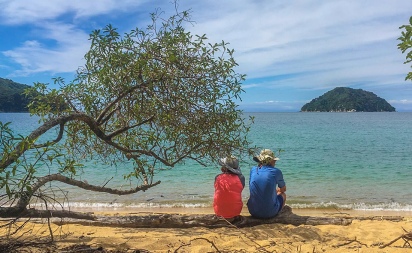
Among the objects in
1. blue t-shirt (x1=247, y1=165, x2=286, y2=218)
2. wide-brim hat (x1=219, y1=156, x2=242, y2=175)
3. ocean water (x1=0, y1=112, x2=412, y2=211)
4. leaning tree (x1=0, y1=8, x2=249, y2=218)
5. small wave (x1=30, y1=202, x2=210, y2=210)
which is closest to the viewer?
leaning tree (x1=0, y1=8, x2=249, y2=218)

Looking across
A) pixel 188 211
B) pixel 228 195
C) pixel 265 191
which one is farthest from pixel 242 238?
pixel 188 211

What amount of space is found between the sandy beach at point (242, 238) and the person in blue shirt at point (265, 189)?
33 cm

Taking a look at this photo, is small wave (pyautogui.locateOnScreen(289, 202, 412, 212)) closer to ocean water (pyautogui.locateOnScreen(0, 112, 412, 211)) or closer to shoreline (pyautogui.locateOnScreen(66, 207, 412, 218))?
ocean water (pyautogui.locateOnScreen(0, 112, 412, 211))

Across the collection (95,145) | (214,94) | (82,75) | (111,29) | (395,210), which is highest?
(111,29)

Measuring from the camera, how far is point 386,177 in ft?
55.0

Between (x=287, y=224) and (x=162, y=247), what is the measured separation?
9.81 feet

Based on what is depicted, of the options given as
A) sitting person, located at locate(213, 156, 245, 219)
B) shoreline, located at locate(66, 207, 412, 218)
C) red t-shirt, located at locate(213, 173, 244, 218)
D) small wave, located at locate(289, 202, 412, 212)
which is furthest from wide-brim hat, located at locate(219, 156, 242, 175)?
small wave, located at locate(289, 202, 412, 212)

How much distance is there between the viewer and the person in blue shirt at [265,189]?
7281 mm

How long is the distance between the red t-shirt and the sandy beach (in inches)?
15.4

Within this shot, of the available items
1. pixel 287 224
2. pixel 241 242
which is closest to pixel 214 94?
pixel 241 242

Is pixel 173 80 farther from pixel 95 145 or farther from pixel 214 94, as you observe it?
pixel 95 145

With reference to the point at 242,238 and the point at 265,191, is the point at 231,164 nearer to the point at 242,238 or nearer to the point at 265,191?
the point at 265,191

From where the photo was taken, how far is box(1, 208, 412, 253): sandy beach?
564cm

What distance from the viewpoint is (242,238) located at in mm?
6375
